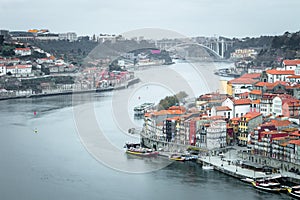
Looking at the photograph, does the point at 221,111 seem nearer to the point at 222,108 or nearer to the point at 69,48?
the point at 222,108

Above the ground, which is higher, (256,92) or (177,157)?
(256,92)

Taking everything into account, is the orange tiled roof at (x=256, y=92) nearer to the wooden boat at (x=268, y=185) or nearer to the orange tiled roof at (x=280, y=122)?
the orange tiled roof at (x=280, y=122)

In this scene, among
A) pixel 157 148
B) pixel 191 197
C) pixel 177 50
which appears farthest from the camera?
pixel 177 50

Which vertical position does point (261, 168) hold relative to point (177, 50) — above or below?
below

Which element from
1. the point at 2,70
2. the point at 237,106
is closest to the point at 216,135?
the point at 237,106

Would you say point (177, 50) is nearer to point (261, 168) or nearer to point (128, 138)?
point (128, 138)

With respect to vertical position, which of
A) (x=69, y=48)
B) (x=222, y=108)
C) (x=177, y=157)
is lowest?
(x=177, y=157)

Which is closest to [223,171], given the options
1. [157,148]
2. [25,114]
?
[157,148]
